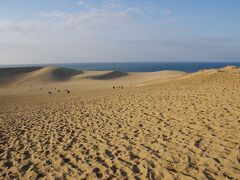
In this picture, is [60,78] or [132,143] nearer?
[132,143]

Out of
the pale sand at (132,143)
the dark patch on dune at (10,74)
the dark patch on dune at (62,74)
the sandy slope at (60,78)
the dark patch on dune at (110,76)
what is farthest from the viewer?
the dark patch on dune at (110,76)

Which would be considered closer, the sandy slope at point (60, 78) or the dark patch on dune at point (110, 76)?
the sandy slope at point (60, 78)

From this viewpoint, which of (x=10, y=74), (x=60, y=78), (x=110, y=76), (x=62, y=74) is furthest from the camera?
(x=110, y=76)

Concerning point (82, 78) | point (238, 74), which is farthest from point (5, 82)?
point (238, 74)

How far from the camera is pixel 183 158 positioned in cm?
661

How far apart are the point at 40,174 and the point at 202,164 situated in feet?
12.6

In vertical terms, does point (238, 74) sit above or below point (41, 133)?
above

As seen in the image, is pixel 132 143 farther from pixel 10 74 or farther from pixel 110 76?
pixel 10 74

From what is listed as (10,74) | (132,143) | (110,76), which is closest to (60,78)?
(10,74)

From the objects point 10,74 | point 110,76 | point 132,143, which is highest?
point 132,143

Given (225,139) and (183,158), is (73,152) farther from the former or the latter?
(225,139)

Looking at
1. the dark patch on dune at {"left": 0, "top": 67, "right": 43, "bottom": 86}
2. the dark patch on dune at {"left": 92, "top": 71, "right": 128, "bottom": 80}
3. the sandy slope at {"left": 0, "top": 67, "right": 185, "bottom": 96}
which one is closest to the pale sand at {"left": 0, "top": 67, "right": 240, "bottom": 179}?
the sandy slope at {"left": 0, "top": 67, "right": 185, "bottom": 96}

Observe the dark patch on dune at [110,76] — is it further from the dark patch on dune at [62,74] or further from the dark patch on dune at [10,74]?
the dark patch on dune at [10,74]

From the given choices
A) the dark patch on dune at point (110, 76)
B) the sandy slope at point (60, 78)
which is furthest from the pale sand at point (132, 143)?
the dark patch on dune at point (110, 76)
